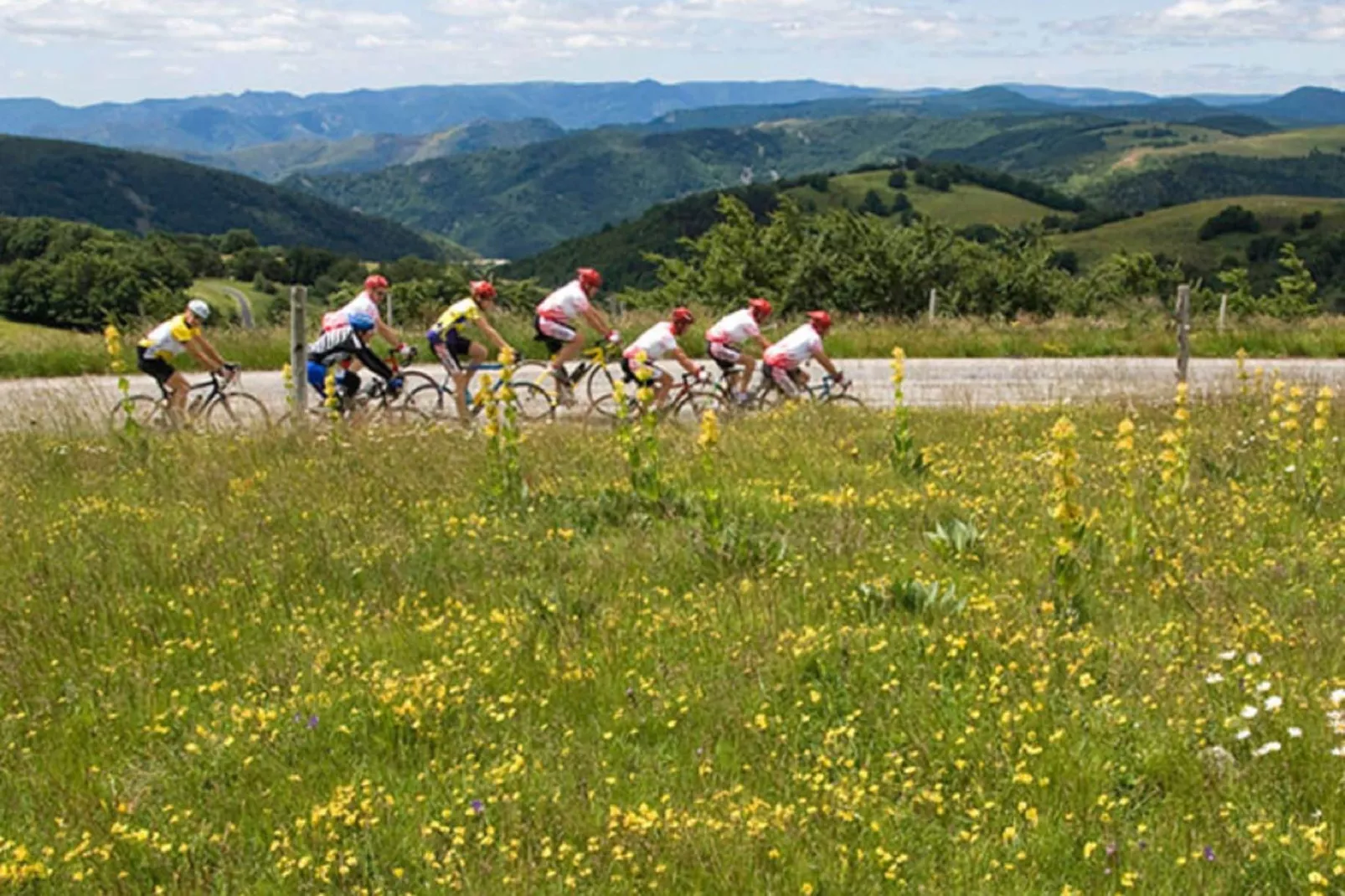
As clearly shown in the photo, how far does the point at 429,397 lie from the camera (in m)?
13.7

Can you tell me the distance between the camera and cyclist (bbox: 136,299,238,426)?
12.3 meters

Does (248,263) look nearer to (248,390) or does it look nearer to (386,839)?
(248,390)

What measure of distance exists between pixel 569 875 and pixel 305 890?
85 cm

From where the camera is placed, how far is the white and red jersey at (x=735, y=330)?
1379cm

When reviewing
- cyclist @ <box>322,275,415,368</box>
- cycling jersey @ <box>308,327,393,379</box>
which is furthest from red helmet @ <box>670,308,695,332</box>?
cycling jersey @ <box>308,327,393,379</box>

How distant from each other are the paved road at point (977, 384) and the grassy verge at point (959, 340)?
2.62 feet

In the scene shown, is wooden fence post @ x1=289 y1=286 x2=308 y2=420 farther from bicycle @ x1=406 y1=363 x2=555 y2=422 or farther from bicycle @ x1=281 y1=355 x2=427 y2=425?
bicycle @ x1=406 y1=363 x2=555 y2=422

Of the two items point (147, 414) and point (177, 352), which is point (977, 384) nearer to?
point (177, 352)

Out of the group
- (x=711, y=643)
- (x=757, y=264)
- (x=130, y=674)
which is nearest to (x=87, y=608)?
(x=130, y=674)

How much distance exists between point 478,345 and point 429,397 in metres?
0.97

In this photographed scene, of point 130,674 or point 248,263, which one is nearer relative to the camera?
point 130,674

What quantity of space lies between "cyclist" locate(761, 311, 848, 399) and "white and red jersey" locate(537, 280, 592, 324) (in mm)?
2355

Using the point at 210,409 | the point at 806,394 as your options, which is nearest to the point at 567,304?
the point at 806,394

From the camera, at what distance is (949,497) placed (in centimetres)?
798
